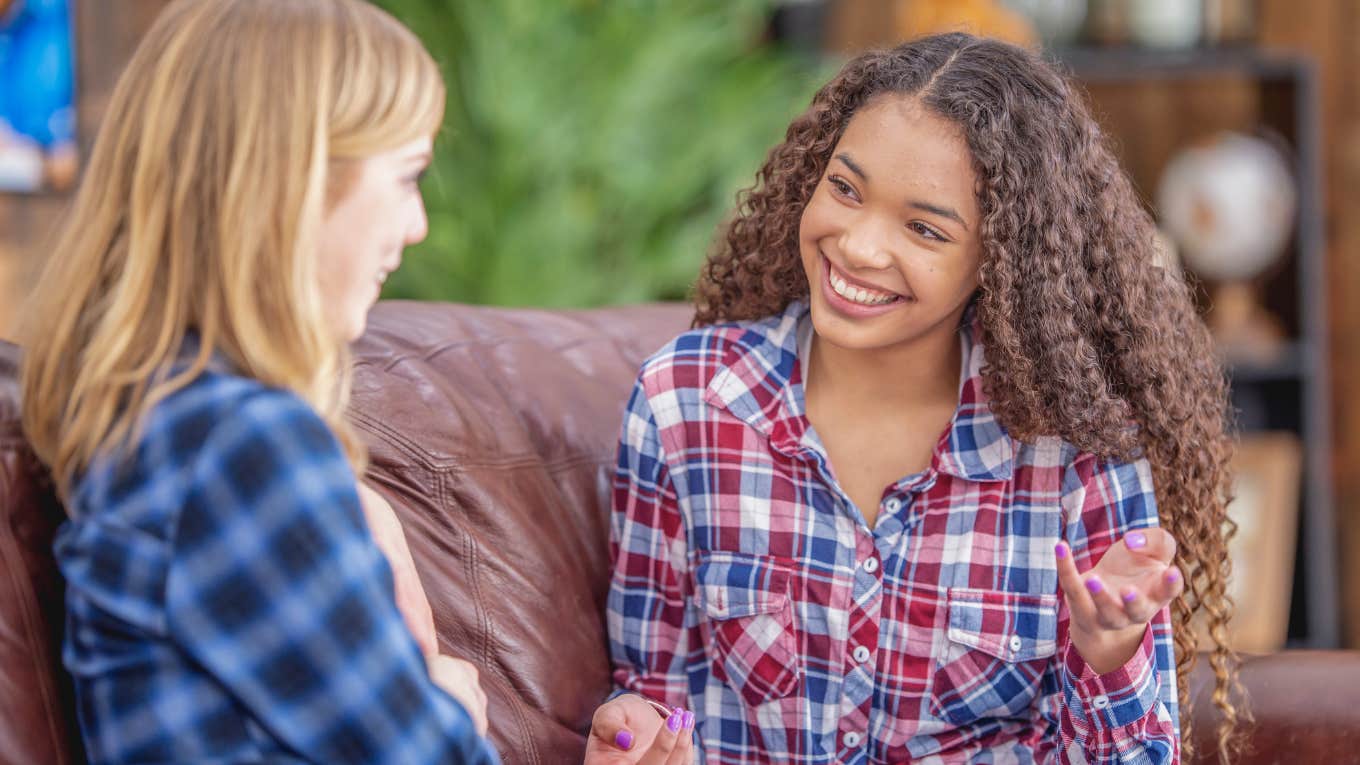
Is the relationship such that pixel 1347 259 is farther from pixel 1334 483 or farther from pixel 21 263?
pixel 21 263

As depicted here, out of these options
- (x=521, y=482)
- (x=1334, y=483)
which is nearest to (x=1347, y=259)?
(x=1334, y=483)

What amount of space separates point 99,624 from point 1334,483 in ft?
10.8

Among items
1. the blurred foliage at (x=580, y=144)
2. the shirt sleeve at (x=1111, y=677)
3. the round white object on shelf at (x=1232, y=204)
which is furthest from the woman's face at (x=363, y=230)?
the round white object on shelf at (x=1232, y=204)

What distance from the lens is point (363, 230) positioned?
97cm

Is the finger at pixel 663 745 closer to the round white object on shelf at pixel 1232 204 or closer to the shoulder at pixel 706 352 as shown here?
the shoulder at pixel 706 352

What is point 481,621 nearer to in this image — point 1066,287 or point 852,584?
point 852,584

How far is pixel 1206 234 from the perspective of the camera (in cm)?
318

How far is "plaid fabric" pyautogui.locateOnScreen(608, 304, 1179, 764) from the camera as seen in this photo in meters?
1.35

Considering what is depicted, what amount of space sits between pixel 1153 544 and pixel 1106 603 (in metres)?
0.06

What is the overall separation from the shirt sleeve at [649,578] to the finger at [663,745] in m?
0.17

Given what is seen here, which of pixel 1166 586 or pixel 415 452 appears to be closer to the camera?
pixel 1166 586

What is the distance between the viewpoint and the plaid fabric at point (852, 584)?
1354mm

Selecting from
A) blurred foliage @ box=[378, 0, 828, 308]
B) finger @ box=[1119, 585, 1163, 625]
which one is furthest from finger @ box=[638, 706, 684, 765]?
blurred foliage @ box=[378, 0, 828, 308]

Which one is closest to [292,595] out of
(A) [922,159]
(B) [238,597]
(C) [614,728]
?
(B) [238,597]
